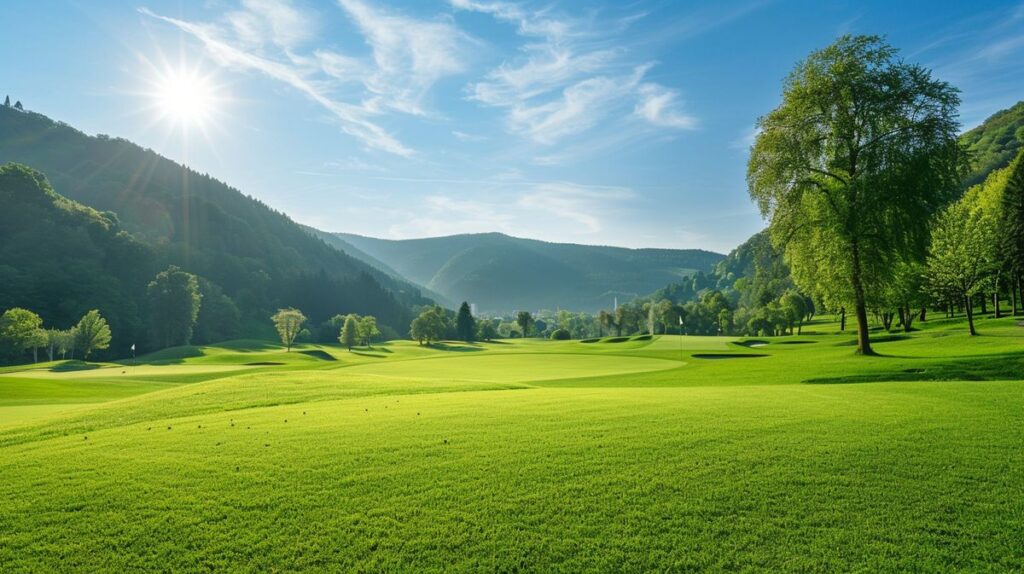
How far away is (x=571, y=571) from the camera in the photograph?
17.1ft

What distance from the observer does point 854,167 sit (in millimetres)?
27922

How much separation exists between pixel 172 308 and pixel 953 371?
385 feet

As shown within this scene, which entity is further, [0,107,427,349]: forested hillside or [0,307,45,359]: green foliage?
[0,107,427,349]: forested hillside

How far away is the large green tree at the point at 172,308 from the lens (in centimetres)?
9894

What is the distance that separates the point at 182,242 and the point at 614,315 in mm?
145961

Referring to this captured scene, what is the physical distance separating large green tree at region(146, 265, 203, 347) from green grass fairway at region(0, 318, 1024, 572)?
103 metres

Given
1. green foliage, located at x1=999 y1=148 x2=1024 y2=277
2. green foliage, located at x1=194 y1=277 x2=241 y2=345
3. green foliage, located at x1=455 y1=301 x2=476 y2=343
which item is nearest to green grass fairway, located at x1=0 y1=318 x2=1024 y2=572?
green foliage, located at x1=999 y1=148 x2=1024 y2=277

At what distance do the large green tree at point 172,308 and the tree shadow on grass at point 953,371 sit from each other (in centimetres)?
11161

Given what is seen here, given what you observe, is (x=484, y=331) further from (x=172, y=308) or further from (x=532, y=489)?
(x=532, y=489)

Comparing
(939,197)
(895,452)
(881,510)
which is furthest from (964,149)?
(881,510)

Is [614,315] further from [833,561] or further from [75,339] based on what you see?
[833,561]

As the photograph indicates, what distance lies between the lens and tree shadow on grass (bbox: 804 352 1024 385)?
20.5 m

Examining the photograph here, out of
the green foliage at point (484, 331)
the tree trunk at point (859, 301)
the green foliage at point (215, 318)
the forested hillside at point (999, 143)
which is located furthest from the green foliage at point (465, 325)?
the forested hillside at point (999, 143)

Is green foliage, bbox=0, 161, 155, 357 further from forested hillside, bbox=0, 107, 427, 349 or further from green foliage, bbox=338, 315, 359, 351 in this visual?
green foliage, bbox=338, 315, 359, 351
